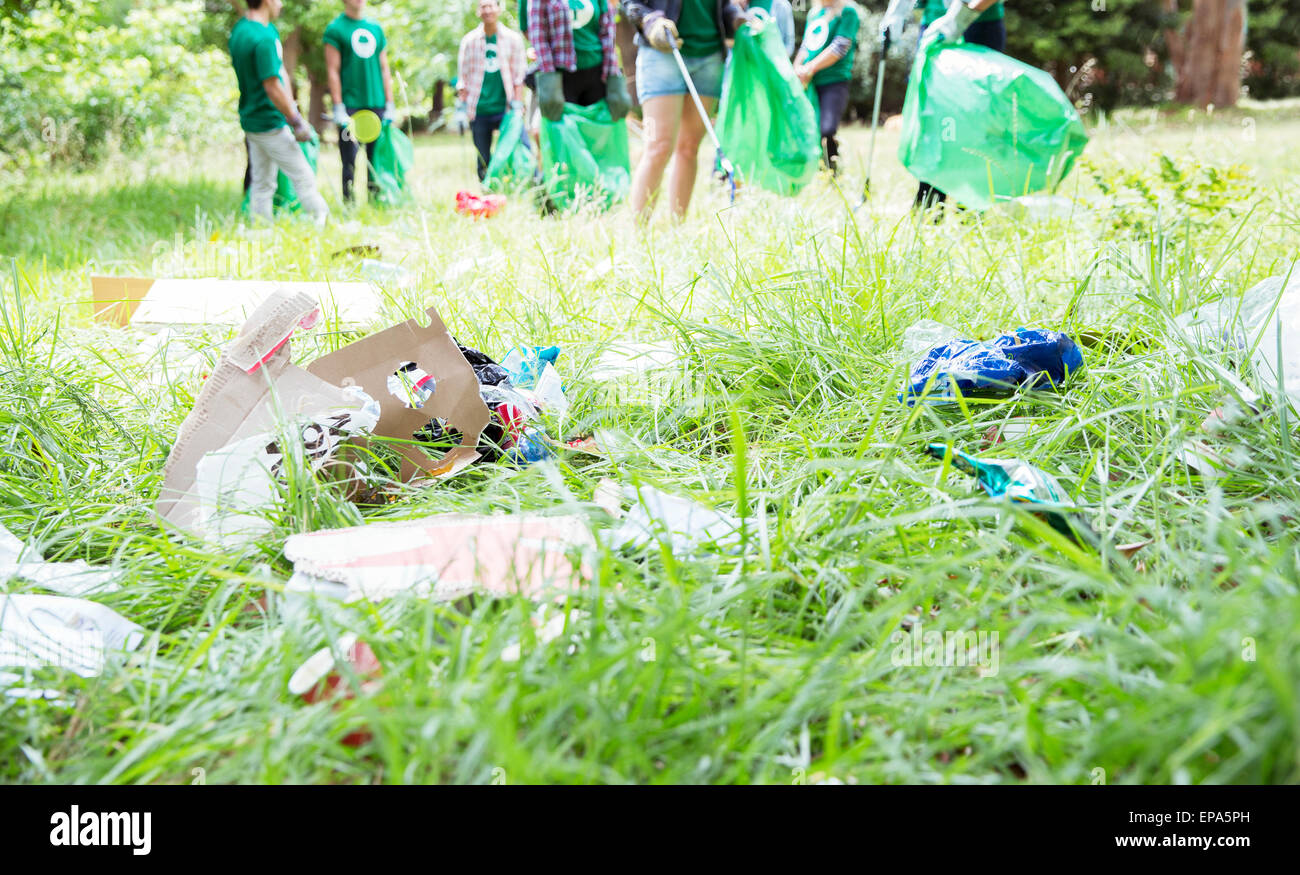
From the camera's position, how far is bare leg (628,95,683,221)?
4.43m

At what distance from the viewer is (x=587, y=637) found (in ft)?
3.97

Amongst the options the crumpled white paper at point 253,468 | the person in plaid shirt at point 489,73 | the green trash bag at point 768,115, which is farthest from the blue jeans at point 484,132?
the crumpled white paper at point 253,468

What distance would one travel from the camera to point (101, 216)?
5656mm

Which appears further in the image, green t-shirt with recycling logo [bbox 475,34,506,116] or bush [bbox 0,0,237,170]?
bush [bbox 0,0,237,170]

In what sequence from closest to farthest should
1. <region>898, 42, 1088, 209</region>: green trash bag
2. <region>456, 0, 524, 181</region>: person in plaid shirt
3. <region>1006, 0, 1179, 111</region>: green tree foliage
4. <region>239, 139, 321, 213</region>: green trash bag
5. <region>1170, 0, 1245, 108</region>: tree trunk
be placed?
<region>898, 42, 1088, 209</region>: green trash bag
<region>239, 139, 321, 213</region>: green trash bag
<region>456, 0, 524, 181</region>: person in plaid shirt
<region>1170, 0, 1245, 108</region>: tree trunk
<region>1006, 0, 1179, 111</region>: green tree foliage

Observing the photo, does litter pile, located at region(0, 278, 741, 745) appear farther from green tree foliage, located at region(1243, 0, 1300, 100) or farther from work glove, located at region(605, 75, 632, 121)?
green tree foliage, located at region(1243, 0, 1300, 100)

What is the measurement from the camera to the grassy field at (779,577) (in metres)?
1.04

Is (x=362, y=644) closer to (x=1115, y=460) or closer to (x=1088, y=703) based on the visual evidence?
(x=1088, y=703)

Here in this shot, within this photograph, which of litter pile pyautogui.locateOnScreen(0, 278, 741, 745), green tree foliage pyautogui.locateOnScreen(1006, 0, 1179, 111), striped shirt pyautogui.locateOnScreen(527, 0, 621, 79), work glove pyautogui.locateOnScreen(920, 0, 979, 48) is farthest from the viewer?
green tree foliage pyautogui.locateOnScreen(1006, 0, 1179, 111)

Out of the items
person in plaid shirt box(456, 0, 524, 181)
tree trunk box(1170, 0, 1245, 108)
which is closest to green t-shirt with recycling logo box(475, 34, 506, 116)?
person in plaid shirt box(456, 0, 524, 181)

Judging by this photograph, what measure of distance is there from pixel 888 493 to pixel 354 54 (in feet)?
20.3

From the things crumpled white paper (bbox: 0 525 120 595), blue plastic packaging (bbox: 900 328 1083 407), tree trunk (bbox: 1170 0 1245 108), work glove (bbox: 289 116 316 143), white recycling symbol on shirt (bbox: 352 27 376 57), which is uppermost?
tree trunk (bbox: 1170 0 1245 108)

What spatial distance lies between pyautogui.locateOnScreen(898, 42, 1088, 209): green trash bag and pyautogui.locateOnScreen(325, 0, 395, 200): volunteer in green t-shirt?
157 inches

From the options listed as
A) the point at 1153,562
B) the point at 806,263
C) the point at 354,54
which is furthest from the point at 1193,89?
the point at 1153,562
